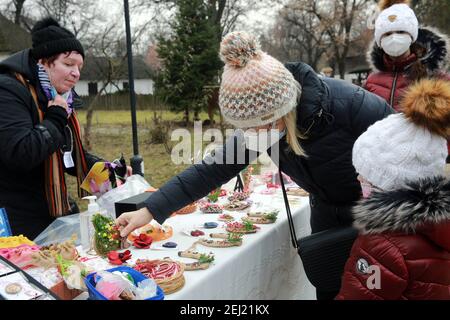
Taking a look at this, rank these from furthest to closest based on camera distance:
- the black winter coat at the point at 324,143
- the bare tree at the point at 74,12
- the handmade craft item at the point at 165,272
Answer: the bare tree at the point at 74,12 < the black winter coat at the point at 324,143 < the handmade craft item at the point at 165,272

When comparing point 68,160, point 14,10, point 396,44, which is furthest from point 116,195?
point 14,10

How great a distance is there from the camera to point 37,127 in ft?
5.32

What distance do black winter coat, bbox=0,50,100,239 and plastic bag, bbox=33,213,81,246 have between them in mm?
230

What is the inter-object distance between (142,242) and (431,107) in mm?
1106

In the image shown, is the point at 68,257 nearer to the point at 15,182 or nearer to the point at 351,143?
the point at 15,182

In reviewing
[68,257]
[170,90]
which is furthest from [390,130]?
[170,90]

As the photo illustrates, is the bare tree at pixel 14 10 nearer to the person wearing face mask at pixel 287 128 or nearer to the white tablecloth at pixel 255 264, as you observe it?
the white tablecloth at pixel 255 264

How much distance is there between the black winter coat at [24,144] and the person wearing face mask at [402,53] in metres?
2.19

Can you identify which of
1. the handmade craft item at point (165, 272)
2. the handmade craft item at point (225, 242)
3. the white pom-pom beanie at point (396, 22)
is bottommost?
the handmade craft item at point (225, 242)

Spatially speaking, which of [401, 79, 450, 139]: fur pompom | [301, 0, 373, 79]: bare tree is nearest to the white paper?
[401, 79, 450, 139]: fur pompom

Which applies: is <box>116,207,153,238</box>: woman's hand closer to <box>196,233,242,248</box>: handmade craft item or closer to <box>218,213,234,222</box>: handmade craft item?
<box>196,233,242,248</box>: handmade craft item

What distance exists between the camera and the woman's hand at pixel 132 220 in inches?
60.1

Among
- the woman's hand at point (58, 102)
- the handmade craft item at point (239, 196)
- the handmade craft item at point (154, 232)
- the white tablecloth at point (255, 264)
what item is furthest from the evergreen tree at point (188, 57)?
the handmade craft item at point (154, 232)

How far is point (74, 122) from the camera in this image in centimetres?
201
